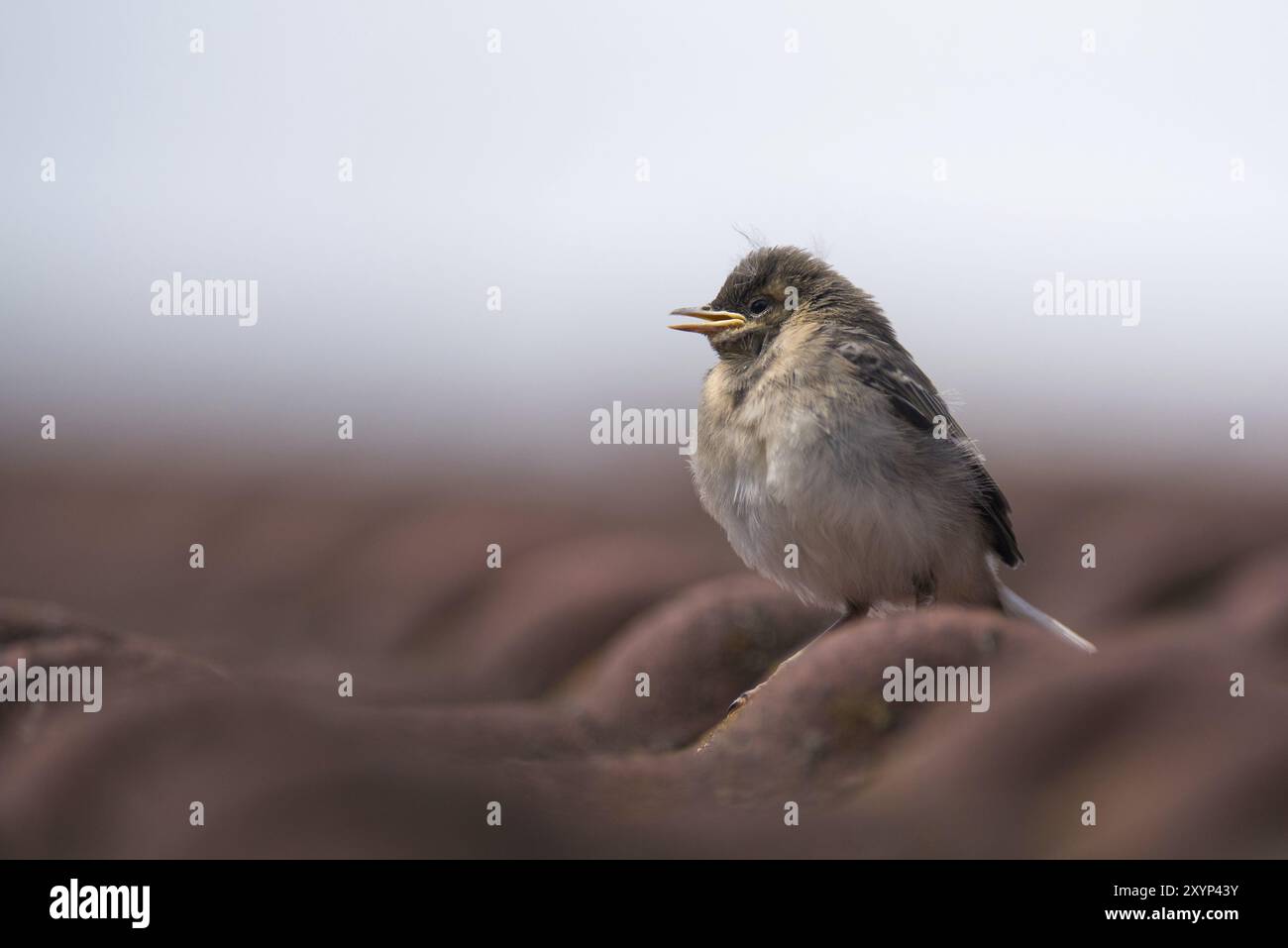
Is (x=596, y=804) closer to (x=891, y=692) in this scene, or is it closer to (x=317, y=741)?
(x=317, y=741)

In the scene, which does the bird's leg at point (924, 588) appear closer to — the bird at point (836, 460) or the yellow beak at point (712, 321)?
the bird at point (836, 460)

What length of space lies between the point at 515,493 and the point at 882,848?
765 cm

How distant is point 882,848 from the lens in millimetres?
2047

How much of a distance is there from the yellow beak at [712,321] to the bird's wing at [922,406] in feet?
2.22

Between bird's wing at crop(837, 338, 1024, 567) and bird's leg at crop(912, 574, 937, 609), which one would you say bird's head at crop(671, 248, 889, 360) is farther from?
bird's leg at crop(912, 574, 937, 609)

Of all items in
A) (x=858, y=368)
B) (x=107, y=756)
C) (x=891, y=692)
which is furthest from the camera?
(x=858, y=368)

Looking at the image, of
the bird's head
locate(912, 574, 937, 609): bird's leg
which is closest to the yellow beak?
the bird's head

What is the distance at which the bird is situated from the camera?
5285 millimetres

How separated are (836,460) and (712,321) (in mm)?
1286

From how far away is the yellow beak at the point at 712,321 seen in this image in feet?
20.0

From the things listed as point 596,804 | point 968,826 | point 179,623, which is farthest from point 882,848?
point 179,623

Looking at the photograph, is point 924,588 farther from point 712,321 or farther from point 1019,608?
point 712,321

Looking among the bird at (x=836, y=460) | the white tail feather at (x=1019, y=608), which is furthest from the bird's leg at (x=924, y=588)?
the white tail feather at (x=1019, y=608)

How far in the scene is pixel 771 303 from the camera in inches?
243
